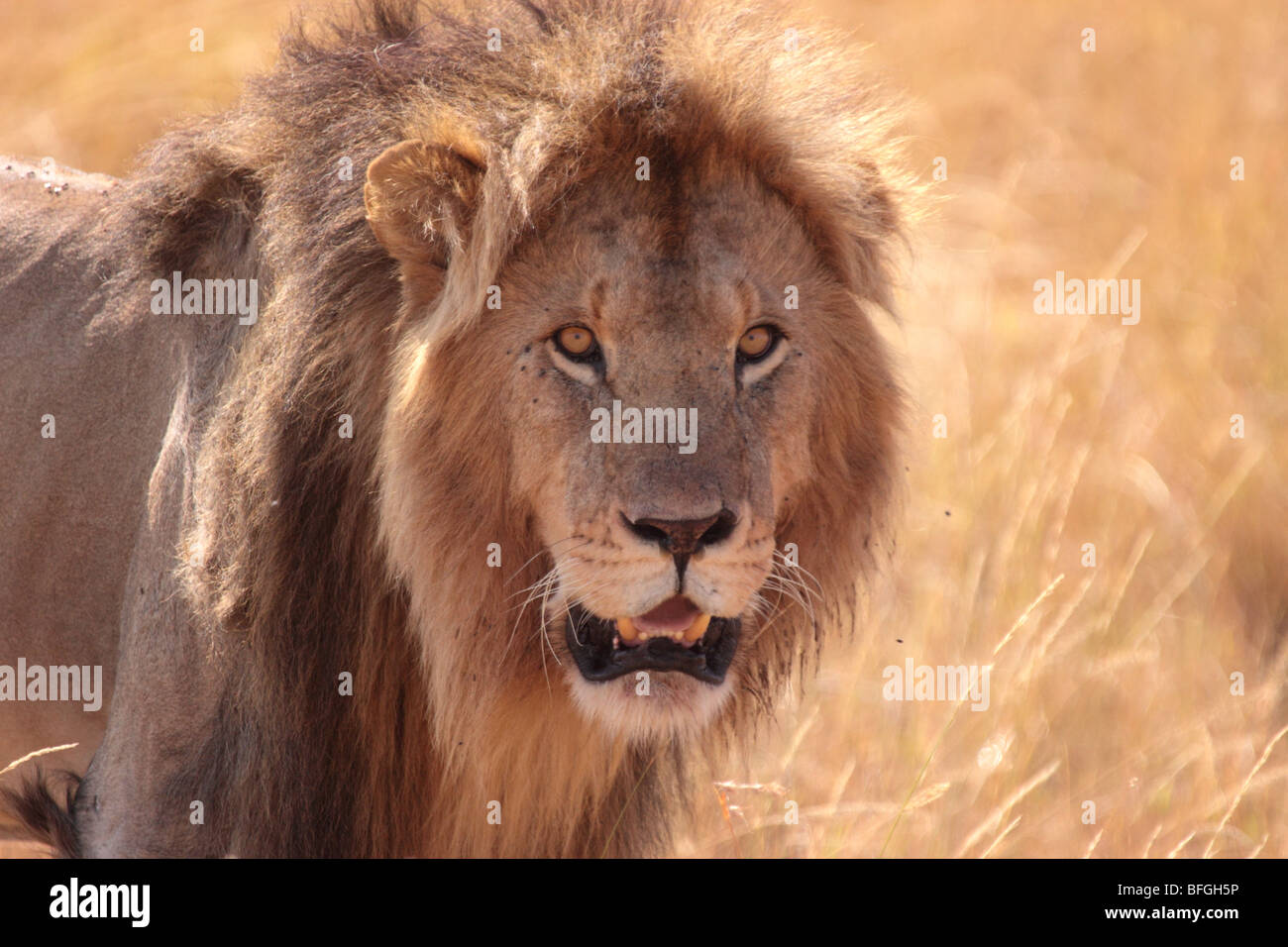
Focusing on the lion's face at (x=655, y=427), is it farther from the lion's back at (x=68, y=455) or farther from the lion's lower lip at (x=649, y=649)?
the lion's back at (x=68, y=455)

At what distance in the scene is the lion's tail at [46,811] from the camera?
3910mm

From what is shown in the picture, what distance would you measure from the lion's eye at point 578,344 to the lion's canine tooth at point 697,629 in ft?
2.12

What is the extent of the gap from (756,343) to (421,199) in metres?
0.85

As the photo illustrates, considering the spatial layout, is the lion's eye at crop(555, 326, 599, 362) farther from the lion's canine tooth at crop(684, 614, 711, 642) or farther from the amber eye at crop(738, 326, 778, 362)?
the lion's canine tooth at crop(684, 614, 711, 642)

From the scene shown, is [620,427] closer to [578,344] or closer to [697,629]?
[578,344]

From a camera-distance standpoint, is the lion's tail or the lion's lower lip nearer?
the lion's lower lip

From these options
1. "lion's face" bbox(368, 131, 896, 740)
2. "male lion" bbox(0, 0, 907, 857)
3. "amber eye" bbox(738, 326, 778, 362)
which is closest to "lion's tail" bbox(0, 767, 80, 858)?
"male lion" bbox(0, 0, 907, 857)

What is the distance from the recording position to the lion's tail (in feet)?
Result: 12.8

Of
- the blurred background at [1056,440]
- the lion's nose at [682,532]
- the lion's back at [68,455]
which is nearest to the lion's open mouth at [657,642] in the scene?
the lion's nose at [682,532]

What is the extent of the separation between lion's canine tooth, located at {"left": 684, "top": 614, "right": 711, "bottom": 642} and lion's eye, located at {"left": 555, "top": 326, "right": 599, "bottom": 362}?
0.65 m

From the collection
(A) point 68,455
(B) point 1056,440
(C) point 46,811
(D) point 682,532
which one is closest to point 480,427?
(D) point 682,532

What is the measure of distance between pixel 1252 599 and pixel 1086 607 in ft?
3.60

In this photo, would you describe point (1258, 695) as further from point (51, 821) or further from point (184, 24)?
point (184, 24)

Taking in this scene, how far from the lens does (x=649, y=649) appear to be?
340cm
